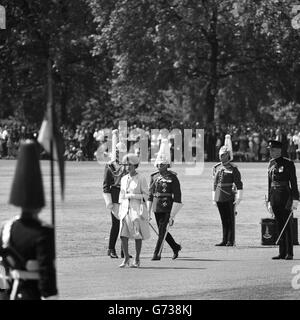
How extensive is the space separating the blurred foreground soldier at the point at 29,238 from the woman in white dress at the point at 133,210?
9.95 m

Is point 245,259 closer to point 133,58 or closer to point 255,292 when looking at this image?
point 255,292

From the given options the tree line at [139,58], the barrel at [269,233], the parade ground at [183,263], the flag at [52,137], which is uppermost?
the tree line at [139,58]

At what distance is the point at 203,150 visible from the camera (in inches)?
2283

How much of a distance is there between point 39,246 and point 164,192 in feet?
38.8

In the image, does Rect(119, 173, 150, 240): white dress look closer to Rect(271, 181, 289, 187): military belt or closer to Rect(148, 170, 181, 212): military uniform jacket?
Rect(148, 170, 181, 212): military uniform jacket

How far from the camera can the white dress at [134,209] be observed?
19094 mm

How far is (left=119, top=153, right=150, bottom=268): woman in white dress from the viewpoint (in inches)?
751

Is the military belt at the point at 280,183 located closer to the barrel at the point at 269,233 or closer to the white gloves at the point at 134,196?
the barrel at the point at 269,233

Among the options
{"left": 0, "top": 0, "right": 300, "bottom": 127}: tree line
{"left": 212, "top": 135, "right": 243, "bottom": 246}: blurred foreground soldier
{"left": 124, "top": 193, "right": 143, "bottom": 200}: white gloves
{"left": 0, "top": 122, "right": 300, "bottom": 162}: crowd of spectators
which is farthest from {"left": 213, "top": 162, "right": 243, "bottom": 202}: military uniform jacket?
{"left": 0, "top": 0, "right": 300, "bottom": 127}: tree line

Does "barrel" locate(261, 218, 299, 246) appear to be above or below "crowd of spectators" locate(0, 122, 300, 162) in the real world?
below

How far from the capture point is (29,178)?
28.5 ft

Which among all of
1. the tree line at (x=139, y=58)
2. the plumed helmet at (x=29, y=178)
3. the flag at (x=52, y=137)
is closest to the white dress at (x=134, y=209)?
the flag at (x=52, y=137)

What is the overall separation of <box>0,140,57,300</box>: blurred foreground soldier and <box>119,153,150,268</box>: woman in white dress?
32.6 feet

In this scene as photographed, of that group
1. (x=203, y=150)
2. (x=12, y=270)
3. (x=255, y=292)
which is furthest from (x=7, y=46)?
(x=12, y=270)
